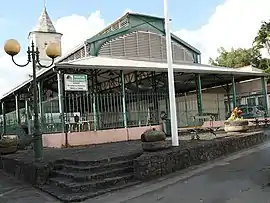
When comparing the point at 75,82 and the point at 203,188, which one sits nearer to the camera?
the point at 203,188

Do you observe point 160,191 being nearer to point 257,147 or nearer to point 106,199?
point 106,199

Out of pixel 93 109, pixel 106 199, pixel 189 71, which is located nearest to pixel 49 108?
pixel 93 109

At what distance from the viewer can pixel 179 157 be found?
9727mm

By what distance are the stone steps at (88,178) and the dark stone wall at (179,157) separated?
0.41 metres

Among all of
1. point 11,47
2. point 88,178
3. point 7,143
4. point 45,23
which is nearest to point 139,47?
point 7,143

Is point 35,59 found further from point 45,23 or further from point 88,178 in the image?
point 45,23

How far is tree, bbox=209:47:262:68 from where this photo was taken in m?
45.8

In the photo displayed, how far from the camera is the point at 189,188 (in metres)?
7.65

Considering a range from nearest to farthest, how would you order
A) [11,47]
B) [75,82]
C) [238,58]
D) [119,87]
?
[11,47] < [75,82] < [119,87] < [238,58]

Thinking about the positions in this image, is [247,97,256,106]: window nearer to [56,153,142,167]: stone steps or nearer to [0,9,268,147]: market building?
[0,9,268,147]: market building

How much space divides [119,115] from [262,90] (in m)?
13.8

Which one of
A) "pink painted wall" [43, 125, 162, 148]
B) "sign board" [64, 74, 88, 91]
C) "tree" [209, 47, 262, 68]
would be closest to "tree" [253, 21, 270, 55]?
"tree" [209, 47, 262, 68]

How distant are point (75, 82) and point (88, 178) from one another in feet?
28.2

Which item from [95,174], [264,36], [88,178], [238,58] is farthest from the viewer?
[238,58]
